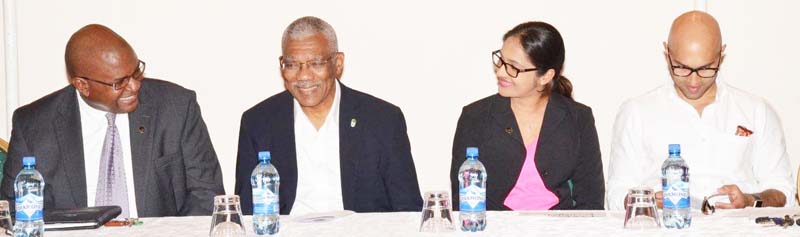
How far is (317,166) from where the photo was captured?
16.1ft

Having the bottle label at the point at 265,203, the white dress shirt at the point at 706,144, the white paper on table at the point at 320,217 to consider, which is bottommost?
the white paper on table at the point at 320,217

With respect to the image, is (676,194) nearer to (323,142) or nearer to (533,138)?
(533,138)

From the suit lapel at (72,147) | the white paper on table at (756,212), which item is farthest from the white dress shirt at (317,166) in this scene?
the white paper on table at (756,212)

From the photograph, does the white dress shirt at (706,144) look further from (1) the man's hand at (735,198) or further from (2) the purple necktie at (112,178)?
(2) the purple necktie at (112,178)

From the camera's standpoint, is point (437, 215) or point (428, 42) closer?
point (437, 215)

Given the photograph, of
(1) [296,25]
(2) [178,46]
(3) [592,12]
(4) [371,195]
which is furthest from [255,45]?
(3) [592,12]

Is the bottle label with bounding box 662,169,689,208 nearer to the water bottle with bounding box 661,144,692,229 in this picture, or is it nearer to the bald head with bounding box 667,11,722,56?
the water bottle with bounding box 661,144,692,229

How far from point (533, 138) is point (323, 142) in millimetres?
971

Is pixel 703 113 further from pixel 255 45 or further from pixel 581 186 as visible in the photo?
pixel 255 45

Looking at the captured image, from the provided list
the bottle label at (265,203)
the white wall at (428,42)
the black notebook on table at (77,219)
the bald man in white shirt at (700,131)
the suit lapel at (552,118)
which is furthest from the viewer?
the white wall at (428,42)

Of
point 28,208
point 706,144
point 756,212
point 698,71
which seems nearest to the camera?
point 28,208

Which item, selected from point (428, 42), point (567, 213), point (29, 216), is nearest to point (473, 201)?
point (567, 213)

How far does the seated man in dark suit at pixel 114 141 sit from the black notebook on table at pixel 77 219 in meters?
0.66

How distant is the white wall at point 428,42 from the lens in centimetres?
584
